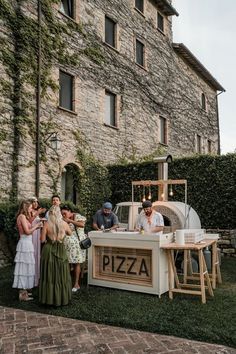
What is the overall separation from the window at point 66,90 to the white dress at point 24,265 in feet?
24.8

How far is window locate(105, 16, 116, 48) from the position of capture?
15291 millimetres

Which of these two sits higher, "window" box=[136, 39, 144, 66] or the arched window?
"window" box=[136, 39, 144, 66]

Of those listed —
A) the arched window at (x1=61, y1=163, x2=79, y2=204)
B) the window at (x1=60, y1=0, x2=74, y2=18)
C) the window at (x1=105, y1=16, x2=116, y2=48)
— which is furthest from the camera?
the window at (x1=105, y1=16, x2=116, y2=48)

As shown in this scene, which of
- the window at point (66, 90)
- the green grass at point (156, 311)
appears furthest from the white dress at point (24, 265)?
the window at point (66, 90)

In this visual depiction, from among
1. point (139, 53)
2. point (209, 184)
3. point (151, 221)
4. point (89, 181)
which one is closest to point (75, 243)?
point (151, 221)

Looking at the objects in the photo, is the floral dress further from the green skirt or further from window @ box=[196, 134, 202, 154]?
window @ box=[196, 134, 202, 154]

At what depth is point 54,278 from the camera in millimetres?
5371

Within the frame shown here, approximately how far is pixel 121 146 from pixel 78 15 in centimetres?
548

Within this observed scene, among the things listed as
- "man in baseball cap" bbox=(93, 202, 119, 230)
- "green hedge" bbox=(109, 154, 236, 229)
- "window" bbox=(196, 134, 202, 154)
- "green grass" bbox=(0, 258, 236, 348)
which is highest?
"window" bbox=(196, 134, 202, 154)

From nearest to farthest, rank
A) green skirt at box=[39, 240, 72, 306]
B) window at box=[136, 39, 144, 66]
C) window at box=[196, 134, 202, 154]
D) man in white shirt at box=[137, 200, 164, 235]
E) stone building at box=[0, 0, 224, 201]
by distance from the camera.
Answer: green skirt at box=[39, 240, 72, 306]
man in white shirt at box=[137, 200, 164, 235]
stone building at box=[0, 0, 224, 201]
window at box=[136, 39, 144, 66]
window at box=[196, 134, 202, 154]

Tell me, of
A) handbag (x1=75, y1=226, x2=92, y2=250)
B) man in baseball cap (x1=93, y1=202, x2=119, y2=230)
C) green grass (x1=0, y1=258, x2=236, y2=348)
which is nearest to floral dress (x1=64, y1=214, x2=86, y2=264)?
handbag (x1=75, y1=226, x2=92, y2=250)

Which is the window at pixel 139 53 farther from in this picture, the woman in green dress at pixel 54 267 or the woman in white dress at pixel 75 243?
the woman in green dress at pixel 54 267

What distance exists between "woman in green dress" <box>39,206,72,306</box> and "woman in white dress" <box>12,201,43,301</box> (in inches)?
21.0

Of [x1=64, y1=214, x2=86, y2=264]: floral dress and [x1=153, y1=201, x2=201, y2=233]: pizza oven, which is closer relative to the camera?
[x1=64, y1=214, x2=86, y2=264]: floral dress
